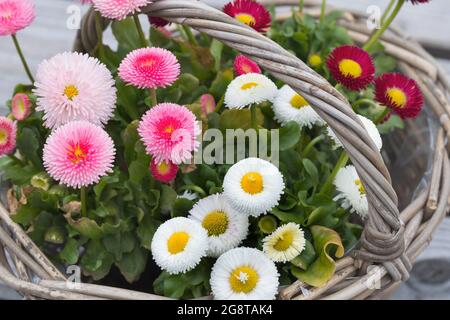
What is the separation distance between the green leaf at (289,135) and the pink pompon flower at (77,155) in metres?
0.19

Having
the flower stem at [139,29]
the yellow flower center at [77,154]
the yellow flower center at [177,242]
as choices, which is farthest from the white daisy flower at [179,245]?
the flower stem at [139,29]

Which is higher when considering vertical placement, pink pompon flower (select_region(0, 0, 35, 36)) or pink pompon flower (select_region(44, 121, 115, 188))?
pink pompon flower (select_region(0, 0, 35, 36))

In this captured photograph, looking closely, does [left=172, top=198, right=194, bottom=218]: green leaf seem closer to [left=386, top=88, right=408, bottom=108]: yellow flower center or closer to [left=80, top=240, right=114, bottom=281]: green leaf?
[left=80, top=240, right=114, bottom=281]: green leaf

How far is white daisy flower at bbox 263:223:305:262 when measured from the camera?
1.86 feet

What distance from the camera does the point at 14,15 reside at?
60 centimetres

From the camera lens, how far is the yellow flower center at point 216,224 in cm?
58

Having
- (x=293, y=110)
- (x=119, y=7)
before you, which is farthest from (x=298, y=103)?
(x=119, y=7)

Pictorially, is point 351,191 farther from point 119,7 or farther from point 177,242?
point 119,7

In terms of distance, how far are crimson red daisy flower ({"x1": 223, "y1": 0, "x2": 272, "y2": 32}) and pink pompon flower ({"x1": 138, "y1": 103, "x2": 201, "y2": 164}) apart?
0.17 meters

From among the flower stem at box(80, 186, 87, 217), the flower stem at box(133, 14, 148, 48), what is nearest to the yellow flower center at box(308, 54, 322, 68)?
the flower stem at box(133, 14, 148, 48)

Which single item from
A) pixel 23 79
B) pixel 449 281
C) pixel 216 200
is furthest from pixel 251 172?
pixel 23 79

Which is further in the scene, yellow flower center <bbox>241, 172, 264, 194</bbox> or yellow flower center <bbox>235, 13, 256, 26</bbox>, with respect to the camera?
yellow flower center <bbox>235, 13, 256, 26</bbox>

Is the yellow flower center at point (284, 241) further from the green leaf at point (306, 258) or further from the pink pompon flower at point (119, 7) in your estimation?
the pink pompon flower at point (119, 7)
